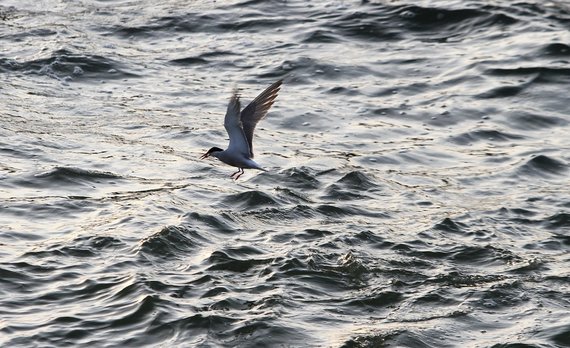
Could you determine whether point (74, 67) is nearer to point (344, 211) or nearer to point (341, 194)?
point (341, 194)

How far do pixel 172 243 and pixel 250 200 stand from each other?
1.46 metres

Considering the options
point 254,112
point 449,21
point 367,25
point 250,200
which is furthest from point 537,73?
point 254,112

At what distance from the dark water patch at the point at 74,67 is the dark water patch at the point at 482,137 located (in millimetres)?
4474

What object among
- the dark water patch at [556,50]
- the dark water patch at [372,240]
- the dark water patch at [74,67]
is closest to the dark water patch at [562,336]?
the dark water patch at [372,240]

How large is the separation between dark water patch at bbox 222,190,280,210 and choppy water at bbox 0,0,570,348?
0.02 metres

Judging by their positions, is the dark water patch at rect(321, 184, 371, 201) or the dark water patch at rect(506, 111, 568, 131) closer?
the dark water patch at rect(321, 184, 371, 201)

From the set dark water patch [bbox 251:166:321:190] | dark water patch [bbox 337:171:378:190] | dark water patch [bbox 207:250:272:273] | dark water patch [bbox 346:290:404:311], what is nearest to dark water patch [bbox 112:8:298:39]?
dark water patch [bbox 251:166:321:190]

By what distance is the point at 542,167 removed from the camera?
12.4 meters

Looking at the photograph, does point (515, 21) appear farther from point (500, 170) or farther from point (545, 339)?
point (545, 339)

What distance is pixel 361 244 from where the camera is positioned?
10.4m

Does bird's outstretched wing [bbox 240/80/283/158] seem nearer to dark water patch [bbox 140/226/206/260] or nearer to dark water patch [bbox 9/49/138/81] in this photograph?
dark water patch [bbox 140/226/206/260]

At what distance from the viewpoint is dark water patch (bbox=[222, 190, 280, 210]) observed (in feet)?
37.1

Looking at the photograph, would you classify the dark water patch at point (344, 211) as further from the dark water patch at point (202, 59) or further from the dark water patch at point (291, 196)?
the dark water patch at point (202, 59)

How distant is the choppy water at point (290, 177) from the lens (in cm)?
894
